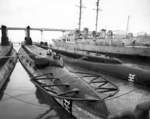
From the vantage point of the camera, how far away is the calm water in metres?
5.40

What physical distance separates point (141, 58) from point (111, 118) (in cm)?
1300

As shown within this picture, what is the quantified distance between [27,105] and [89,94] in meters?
3.05

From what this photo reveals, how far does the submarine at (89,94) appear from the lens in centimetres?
411

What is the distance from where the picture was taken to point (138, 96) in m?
7.28

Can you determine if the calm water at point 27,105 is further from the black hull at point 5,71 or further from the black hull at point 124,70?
the black hull at point 124,70

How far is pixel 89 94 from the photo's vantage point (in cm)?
486

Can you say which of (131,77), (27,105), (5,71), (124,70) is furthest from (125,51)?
(27,105)

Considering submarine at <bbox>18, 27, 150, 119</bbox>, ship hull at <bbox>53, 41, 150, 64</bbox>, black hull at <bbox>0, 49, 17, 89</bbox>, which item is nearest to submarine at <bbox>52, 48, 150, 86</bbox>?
submarine at <bbox>18, 27, 150, 119</bbox>

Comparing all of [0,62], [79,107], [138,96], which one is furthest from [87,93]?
[0,62]

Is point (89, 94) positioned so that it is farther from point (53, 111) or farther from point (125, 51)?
point (125, 51)

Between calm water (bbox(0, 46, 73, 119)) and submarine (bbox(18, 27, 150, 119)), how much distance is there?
0.44 metres

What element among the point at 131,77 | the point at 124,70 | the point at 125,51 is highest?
the point at 125,51

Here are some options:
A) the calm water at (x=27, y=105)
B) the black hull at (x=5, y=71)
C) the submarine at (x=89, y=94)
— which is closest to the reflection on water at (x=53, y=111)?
the calm water at (x=27, y=105)

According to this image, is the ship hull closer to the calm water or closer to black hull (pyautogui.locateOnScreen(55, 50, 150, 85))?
black hull (pyautogui.locateOnScreen(55, 50, 150, 85))
